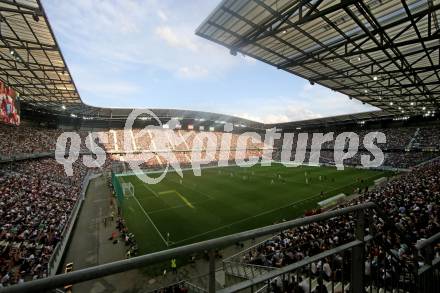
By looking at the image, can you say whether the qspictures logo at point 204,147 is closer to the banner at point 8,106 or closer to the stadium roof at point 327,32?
the banner at point 8,106

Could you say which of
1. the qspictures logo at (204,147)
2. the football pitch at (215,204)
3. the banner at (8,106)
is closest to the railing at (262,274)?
the football pitch at (215,204)

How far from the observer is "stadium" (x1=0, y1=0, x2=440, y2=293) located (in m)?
3.00

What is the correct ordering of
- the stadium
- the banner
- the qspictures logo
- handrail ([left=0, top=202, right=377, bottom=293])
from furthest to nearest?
the qspictures logo → the banner → the stadium → handrail ([left=0, top=202, right=377, bottom=293])

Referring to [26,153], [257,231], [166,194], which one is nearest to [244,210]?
[166,194]

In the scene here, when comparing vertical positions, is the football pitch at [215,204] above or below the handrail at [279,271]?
below

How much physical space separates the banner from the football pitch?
1237cm

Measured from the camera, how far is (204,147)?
75.0 meters

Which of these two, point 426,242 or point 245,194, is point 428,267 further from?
point 245,194

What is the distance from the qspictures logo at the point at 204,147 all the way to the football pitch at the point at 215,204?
9750 mm

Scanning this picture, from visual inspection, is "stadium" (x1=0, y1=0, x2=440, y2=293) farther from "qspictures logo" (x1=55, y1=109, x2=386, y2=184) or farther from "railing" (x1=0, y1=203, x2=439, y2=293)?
"qspictures logo" (x1=55, y1=109, x2=386, y2=184)

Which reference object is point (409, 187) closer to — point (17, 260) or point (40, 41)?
point (17, 260)

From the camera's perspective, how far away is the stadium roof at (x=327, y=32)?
10570 millimetres

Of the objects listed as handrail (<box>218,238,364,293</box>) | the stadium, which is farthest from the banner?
handrail (<box>218,238,364,293</box>)

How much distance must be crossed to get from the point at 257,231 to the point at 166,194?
32063mm
